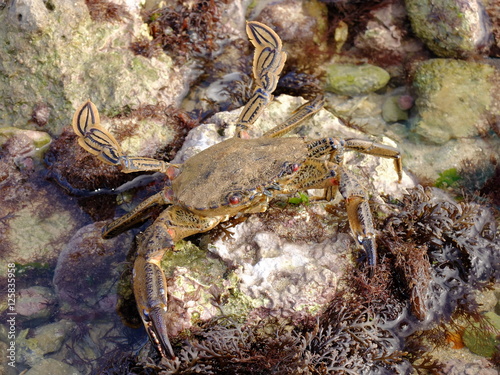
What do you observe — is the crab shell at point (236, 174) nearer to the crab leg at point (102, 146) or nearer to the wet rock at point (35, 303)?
the crab leg at point (102, 146)

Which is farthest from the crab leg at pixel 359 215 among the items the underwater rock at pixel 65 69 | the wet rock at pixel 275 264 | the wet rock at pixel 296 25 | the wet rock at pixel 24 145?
the wet rock at pixel 24 145

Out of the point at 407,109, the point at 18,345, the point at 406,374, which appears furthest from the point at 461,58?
the point at 18,345

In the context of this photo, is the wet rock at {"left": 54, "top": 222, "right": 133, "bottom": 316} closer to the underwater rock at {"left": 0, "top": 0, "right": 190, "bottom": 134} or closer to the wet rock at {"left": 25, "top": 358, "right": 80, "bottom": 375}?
the wet rock at {"left": 25, "top": 358, "right": 80, "bottom": 375}

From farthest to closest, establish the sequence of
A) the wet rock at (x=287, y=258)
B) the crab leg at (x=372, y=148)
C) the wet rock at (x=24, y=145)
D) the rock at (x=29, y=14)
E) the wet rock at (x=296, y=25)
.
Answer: the wet rock at (x=296, y=25)
the wet rock at (x=24, y=145)
the rock at (x=29, y=14)
the crab leg at (x=372, y=148)
the wet rock at (x=287, y=258)

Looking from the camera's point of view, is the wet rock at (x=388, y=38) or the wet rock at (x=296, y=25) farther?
the wet rock at (x=388, y=38)

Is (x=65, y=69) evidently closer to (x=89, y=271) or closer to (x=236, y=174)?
(x=89, y=271)

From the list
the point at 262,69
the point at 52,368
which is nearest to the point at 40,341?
the point at 52,368

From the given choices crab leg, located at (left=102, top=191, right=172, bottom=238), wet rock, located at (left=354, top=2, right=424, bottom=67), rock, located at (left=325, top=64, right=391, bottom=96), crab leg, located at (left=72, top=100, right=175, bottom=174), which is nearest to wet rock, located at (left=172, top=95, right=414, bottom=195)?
crab leg, located at (left=72, top=100, right=175, bottom=174)
